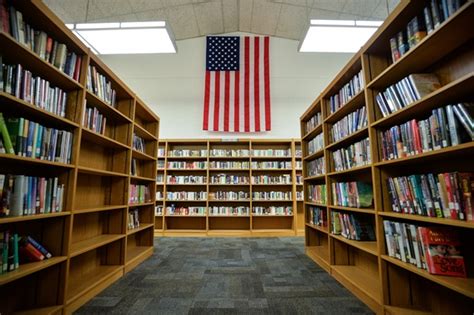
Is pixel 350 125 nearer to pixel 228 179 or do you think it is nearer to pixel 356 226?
pixel 356 226

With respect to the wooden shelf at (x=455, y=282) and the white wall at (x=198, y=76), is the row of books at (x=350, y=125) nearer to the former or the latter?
the wooden shelf at (x=455, y=282)

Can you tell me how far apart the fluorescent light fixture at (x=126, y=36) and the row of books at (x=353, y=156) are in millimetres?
2727

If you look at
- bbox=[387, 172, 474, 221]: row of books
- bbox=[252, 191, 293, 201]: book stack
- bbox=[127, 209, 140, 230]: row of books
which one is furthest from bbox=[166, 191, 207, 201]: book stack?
bbox=[387, 172, 474, 221]: row of books

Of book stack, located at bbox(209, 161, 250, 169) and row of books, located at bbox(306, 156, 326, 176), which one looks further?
book stack, located at bbox(209, 161, 250, 169)

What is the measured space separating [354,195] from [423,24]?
4.73 ft

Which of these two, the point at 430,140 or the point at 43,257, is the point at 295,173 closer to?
the point at 430,140

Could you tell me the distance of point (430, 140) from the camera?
136 cm

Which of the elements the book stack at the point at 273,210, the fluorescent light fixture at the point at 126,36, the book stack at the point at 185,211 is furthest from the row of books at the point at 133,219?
the book stack at the point at 273,210

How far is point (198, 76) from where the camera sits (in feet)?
18.0

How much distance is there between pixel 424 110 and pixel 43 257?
2.85 meters

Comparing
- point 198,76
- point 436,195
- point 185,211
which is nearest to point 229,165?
point 185,211

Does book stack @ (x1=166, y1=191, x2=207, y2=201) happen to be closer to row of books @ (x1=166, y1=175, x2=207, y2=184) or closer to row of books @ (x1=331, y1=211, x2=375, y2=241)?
row of books @ (x1=166, y1=175, x2=207, y2=184)

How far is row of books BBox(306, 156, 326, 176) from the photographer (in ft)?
9.78

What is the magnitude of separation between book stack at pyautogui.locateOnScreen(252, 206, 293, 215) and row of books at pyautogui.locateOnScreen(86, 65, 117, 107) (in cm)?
350
